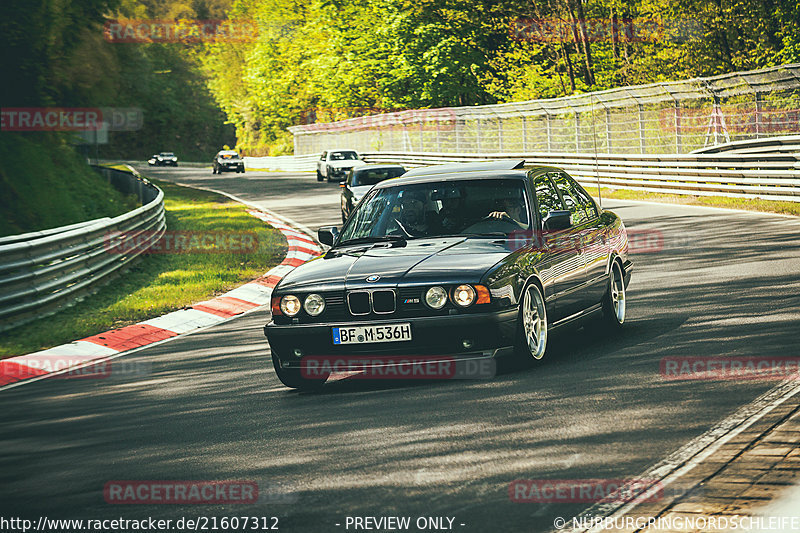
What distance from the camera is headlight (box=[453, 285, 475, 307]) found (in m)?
7.00

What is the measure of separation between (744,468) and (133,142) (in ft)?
394

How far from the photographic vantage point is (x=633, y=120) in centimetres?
3047

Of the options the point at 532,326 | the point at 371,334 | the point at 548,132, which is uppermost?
the point at 548,132

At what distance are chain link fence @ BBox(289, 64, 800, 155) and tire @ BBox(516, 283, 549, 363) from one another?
16.1 m

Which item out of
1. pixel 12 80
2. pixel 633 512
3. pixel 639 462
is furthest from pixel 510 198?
pixel 12 80

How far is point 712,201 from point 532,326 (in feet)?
57.3

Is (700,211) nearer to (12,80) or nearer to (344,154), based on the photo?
(12,80)

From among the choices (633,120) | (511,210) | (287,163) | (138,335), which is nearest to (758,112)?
(633,120)

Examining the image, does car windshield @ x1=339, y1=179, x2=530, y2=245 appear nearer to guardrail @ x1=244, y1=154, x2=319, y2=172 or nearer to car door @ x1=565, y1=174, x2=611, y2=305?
car door @ x1=565, y1=174, x2=611, y2=305

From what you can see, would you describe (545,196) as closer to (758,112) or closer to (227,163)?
(758,112)

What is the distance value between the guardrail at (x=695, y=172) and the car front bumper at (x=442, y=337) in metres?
13.1

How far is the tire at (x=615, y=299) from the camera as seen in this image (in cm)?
909

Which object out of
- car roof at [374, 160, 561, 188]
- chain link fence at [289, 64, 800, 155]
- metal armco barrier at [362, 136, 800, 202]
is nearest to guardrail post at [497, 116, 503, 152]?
chain link fence at [289, 64, 800, 155]

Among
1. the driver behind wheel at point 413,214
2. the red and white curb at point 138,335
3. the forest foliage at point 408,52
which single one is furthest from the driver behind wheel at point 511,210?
the forest foliage at point 408,52
